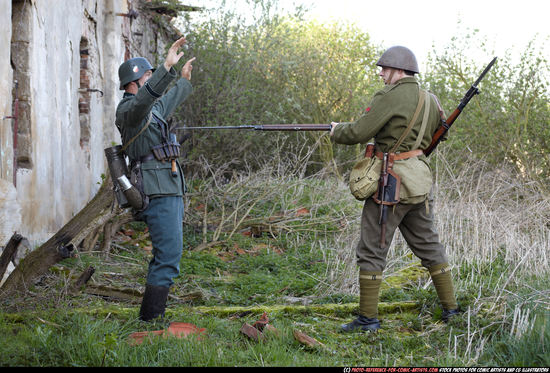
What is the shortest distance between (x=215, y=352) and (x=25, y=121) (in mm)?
4039

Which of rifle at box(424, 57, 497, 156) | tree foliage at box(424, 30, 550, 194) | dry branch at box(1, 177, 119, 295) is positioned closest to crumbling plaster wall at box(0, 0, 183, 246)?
dry branch at box(1, 177, 119, 295)

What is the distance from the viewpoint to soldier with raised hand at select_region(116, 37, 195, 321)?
13.5ft

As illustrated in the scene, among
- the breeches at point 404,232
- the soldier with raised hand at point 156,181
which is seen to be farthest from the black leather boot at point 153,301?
the breeches at point 404,232

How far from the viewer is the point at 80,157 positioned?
8.25 m

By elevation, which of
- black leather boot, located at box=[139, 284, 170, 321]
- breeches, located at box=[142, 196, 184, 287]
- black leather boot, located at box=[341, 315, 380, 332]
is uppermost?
breeches, located at box=[142, 196, 184, 287]

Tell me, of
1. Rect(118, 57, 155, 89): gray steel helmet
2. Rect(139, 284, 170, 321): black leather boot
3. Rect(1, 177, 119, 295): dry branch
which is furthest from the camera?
Rect(1, 177, 119, 295): dry branch

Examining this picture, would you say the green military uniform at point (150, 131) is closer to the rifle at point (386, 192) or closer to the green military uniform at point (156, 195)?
the green military uniform at point (156, 195)

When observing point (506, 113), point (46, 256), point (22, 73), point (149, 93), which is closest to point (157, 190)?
point (149, 93)

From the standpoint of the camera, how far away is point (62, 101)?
7.40 metres

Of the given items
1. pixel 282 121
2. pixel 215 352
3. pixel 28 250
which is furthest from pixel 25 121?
pixel 282 121

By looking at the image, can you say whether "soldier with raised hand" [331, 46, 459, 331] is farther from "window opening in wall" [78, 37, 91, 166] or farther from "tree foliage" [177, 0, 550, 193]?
"window opening in wall" [78, 37, 91, 166]

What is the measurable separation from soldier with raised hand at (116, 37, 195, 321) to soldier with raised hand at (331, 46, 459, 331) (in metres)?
1.29

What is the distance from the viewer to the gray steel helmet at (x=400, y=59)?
426 cm

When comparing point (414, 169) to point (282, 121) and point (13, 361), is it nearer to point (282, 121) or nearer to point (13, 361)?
point (13, 361)
